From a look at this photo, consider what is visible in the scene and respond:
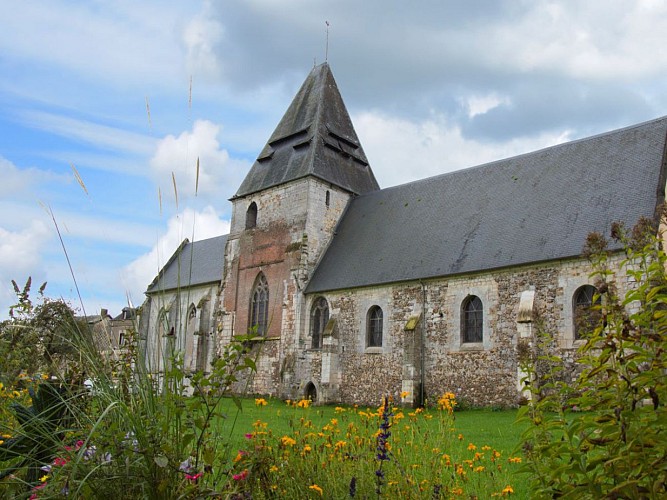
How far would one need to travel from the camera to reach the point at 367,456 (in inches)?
194

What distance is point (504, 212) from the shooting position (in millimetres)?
20141

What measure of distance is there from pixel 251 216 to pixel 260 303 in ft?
15.2

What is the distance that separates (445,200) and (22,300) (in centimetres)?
1851

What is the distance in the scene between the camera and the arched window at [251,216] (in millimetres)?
28609

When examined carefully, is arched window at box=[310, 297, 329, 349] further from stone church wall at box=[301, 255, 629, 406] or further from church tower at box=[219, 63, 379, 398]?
stone church wall at box=[301, 255, 629, 406]

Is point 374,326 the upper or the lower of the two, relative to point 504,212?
lower

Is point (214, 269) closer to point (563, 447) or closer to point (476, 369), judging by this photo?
point (476, 369)

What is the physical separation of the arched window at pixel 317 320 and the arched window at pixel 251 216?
6.46 meters

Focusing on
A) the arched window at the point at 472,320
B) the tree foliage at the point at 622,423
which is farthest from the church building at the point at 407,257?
the tree foliage at the point at 622,423

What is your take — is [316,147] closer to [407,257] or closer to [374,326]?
[407,257]

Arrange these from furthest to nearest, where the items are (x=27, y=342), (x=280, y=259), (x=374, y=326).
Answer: (x=280, y=259) < (x=374, y=326) < (x=27, y=342)

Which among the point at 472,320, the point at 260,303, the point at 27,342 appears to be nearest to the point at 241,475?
the point at 27,342

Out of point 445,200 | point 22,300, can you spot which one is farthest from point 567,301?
point 22,300

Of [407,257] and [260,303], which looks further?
[260,303]
